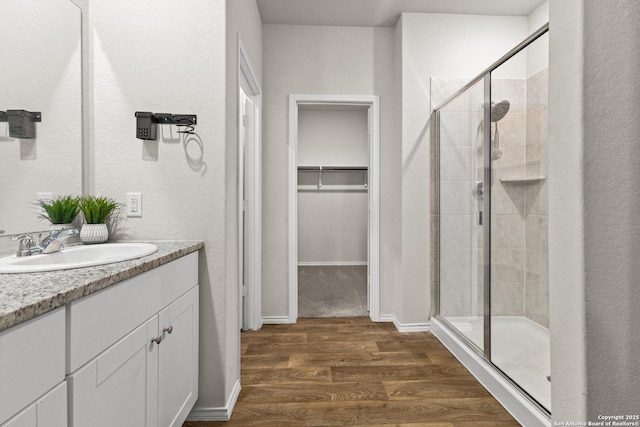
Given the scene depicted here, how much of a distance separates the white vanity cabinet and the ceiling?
2290 millimetres

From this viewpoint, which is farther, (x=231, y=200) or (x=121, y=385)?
(x=231, y=200)

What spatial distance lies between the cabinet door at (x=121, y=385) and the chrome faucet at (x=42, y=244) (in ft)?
1.65

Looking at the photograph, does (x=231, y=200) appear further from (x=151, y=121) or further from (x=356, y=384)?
(x=356, y=384)

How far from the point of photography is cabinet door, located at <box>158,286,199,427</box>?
129 centimetres

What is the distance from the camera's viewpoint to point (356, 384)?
2.00m

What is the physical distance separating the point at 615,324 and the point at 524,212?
129 centimetres

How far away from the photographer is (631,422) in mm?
954

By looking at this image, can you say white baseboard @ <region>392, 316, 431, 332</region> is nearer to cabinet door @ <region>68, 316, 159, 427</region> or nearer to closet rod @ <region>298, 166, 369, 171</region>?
cabinet door @ <region>68, 316, 159, 427</region>

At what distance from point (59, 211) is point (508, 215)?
2442 mm

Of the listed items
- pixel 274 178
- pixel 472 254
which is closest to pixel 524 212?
pixel 472 254

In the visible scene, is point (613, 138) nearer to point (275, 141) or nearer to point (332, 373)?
point (332, 373)

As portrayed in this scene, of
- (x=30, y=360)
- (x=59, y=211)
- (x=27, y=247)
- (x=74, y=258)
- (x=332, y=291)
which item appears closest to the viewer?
(x=30, y=360)

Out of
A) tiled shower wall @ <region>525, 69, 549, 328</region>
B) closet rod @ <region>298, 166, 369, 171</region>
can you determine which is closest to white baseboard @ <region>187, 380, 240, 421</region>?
tiled shower wall @ <region>525, 69, 549, 328</region>

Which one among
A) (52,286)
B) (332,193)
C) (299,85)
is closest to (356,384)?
(52,286)
